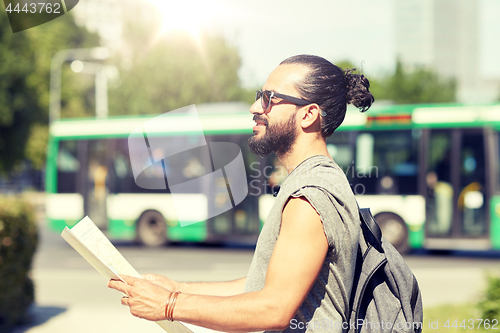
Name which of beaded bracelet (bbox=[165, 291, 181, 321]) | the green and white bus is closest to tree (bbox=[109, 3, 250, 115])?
the green and white bus

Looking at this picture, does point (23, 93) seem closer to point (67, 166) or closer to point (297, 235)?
point (67, 166)

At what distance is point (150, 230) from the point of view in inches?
497

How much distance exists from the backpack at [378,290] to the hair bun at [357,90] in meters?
0.43

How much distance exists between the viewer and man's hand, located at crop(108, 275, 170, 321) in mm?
1550

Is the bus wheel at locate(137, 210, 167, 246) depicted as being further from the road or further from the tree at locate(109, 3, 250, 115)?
the tree at locate(109, 3, 250, 115)

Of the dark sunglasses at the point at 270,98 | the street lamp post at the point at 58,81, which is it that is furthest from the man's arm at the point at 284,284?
the street lamp post at the point at 58,81

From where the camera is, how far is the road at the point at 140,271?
5828mm

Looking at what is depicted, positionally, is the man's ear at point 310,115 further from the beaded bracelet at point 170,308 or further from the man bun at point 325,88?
the beaded bracelet at point 170,308

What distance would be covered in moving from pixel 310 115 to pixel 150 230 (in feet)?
37.2

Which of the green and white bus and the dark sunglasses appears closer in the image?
the dark sunglasses

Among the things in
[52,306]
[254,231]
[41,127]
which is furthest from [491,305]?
[41,127]

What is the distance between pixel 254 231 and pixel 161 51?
21549 millimetres

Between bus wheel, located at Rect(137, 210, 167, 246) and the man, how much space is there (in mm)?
11022

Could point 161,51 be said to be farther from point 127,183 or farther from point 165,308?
point 165,308
